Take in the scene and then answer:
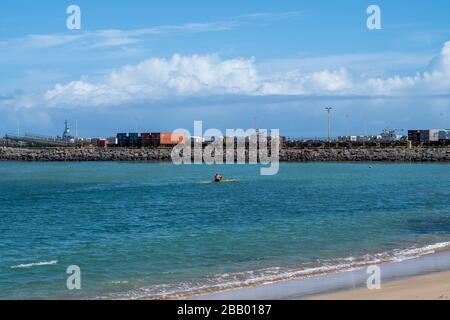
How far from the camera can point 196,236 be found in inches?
Answer: 1009

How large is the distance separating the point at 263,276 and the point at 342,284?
2.48 metres

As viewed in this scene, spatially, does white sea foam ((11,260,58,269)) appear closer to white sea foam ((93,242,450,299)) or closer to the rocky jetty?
white sea foam ((93,242,450,299))

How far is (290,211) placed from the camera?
35.4 m

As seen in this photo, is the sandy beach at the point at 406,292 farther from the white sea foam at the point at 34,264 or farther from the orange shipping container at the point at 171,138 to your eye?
the orange shipping container at the point at 171,138

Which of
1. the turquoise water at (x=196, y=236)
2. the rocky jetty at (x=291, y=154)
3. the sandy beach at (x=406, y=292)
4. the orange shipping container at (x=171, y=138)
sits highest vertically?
the orange shipping container at (x=171, y=138)

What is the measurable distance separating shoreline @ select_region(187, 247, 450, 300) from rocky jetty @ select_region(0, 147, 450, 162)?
8625 cm

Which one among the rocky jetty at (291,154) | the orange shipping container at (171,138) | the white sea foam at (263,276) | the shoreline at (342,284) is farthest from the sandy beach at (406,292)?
the orange shipping container at (171,138)

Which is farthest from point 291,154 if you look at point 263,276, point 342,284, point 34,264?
point 342,284

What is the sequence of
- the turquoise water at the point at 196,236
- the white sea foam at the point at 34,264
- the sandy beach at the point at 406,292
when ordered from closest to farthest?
the sandy beach at the point at 406,292 → the turquoise water at the point at 196,236 → the white sea foam at the point at 34,264

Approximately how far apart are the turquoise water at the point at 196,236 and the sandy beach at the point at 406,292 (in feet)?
9.98

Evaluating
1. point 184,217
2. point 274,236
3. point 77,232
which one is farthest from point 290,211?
point 77,232

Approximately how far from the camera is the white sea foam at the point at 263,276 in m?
15.9

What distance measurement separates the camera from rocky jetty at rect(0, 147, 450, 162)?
339ft
